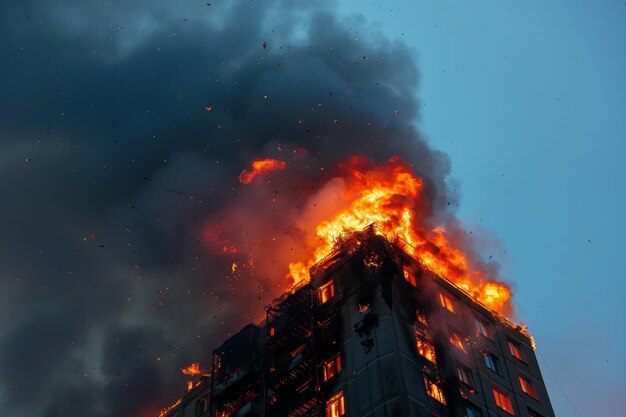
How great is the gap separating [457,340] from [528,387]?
814 cm

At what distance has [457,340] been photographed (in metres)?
61.8

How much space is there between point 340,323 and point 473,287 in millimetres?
17000

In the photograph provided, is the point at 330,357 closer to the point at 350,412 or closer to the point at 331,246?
the point at 350,412

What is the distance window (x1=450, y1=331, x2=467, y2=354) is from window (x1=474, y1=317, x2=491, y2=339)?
11.4 ft

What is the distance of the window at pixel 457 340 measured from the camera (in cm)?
6125

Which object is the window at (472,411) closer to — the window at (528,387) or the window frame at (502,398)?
the window frame at (502,398)

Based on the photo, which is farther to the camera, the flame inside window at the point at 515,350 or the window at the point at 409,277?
the flame inside window at the point at 515,350

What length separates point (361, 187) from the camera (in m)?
80.1

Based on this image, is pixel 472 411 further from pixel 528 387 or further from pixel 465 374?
pixel 528 387

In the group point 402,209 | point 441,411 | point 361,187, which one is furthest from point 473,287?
point 441,411

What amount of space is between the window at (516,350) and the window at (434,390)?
13579mm

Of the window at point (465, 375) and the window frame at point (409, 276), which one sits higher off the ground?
the window frame at point (409, 276)

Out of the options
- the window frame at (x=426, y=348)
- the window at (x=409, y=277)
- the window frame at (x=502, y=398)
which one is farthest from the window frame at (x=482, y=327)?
the window frame at (x=426, y=348)

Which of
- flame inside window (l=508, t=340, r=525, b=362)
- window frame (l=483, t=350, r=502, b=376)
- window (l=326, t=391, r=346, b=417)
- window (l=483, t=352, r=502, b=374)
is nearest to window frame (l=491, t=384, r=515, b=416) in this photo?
window frame (l=483, t=350, r=502, b=376)
